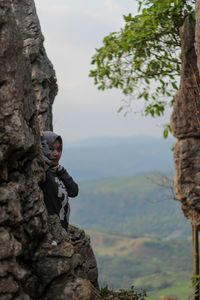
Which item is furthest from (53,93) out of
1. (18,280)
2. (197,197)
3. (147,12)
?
(18,280)

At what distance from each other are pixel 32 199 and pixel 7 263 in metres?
1.70

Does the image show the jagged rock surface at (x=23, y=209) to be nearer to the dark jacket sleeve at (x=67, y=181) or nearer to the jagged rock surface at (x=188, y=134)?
the dark jacket sleeve at (x=67, y=181)

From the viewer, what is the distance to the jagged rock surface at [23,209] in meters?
10.5

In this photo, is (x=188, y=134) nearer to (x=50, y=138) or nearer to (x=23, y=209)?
(x=50, y=138)

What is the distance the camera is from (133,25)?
25.5 meters

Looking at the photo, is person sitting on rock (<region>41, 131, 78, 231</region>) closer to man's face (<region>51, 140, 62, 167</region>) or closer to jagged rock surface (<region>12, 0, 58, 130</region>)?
man's face (<region>51, 140, 62, 167</region>)

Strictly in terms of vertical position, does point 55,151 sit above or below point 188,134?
above

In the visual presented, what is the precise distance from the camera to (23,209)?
11406mm

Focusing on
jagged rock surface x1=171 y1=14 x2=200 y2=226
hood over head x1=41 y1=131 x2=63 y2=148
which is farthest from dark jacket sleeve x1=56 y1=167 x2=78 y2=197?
jagged rock surface x1=171 y1=14 x2=200 y2=226

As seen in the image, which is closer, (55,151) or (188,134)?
(55,151)

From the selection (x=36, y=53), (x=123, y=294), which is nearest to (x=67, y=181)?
(x=123, y=294)

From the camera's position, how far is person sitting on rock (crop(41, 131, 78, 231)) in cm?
1274

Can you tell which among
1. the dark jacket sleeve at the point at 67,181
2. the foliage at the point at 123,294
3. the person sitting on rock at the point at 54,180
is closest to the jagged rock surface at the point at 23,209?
the person sitting on rock at the point at 54,180

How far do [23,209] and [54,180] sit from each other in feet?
5.24
